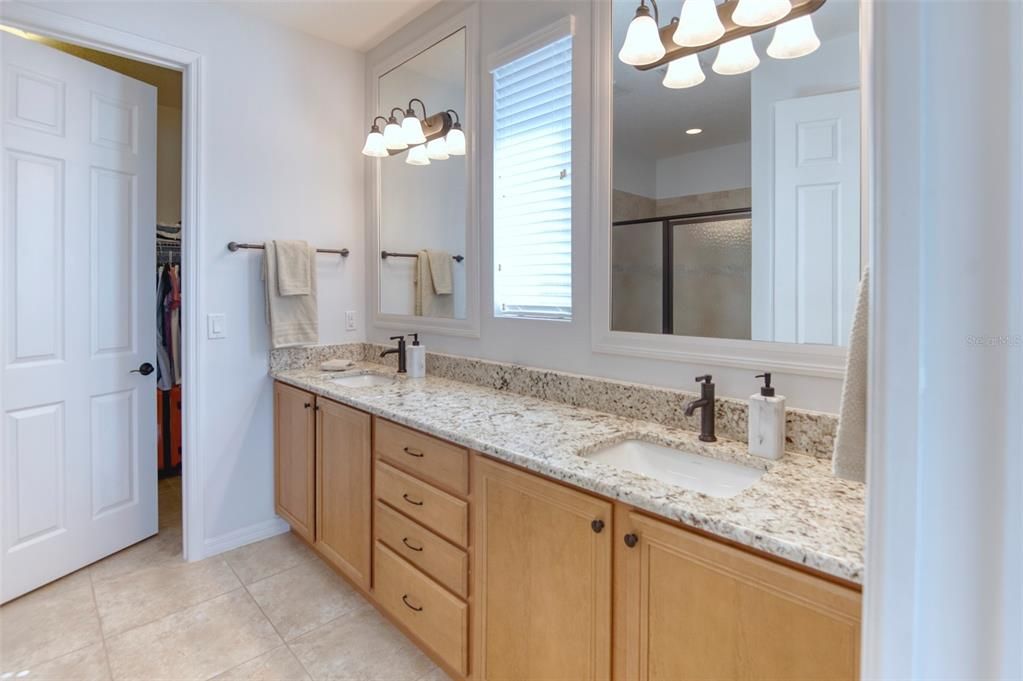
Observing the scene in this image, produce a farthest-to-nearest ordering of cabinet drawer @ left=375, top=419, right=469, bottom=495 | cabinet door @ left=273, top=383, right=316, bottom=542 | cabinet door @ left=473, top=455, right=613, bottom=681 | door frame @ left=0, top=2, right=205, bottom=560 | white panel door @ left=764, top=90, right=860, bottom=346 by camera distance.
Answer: cabinet door @ left=273, top=383, right=316, bottom=542 → door frame @ left=0, top=2, right=205, bottom=560 → cabinet drawer @ left=375, top=419, right=469, bottom=495 → white panel door @ left=764, top=90, right=860, bottom=346 → cabinet door @ left=473, top=455, right=613, bottom=681

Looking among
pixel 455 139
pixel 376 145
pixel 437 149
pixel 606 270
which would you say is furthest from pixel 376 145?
pixel 606 270

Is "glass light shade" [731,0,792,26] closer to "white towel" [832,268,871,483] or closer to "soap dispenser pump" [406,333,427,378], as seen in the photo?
"white towel" [832,268,871,483]

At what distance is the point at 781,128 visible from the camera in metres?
1.35

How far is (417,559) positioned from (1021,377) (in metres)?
1.60

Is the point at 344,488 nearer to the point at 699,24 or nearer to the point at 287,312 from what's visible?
the point at 287,312

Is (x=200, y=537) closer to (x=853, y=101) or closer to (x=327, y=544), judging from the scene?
(x=327, y=544)

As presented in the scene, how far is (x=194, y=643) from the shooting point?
1791 mm

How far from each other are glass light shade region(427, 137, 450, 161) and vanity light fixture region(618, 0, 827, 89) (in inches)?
41.5

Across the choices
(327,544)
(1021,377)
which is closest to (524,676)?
(327,544)

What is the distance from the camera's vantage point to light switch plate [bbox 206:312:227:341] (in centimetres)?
235

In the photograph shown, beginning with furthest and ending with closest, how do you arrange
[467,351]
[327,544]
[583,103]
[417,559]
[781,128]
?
[467,351] → [327,544] → [583,103] → [417,559] → [781,128]

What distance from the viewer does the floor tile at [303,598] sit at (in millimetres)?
1918

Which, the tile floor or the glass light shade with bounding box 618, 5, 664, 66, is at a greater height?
the glass light shade with bounding box 618, 5, 664, 66

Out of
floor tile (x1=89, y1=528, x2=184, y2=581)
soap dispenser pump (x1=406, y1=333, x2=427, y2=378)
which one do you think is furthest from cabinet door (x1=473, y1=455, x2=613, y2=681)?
floor tile (x1=89, y1=528, x2=184, y2=581)
